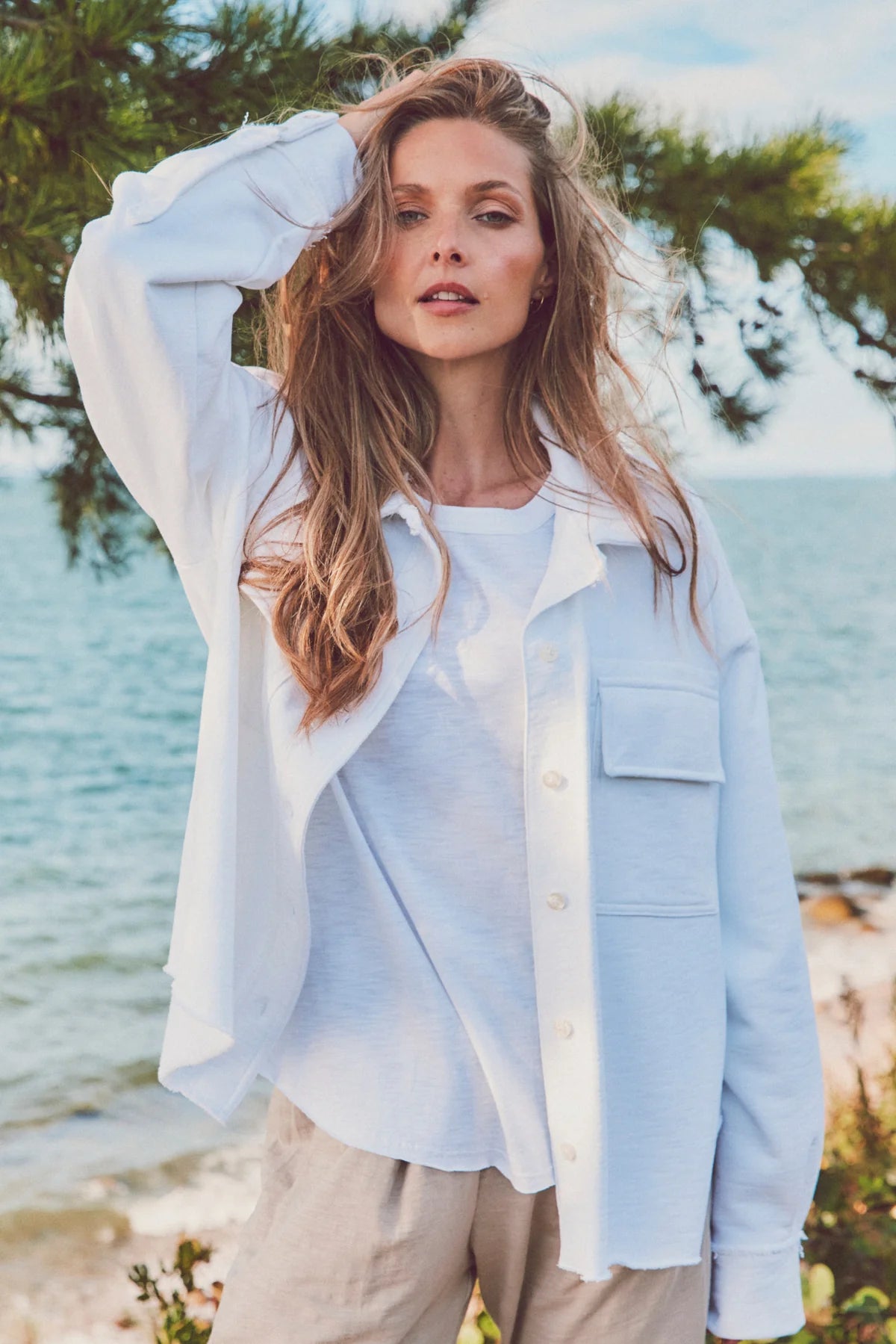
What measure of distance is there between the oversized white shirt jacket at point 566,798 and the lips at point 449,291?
130mm

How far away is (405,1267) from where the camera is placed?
1271 mm

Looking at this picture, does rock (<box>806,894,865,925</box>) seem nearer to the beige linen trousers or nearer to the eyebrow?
the beige linen trousers

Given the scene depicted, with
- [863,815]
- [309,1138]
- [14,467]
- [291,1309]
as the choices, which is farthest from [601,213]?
[863,815]

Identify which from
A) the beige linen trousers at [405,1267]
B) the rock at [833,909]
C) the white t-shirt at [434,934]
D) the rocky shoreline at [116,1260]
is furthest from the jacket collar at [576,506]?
the rock at [833,909]

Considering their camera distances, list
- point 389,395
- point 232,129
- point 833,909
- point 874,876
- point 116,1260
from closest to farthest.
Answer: point 389,395 → point 232,129 → point 116,1260 → point 833,909 → point 874,876

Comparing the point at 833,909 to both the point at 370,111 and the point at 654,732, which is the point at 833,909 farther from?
the point at 370,111

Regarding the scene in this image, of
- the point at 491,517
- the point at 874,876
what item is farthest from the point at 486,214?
the point at 874,876

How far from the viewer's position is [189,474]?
4.21 ft

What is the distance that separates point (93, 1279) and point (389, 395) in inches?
91.7

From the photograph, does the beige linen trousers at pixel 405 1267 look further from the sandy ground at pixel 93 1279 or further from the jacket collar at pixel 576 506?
the sandy ground at pixel 93 1279

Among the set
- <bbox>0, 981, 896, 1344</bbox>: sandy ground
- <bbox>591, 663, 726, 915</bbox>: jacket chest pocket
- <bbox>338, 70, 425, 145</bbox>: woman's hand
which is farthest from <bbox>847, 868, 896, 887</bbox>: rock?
<bbox>338, 70, 425, 145</bbox>: woman's hand

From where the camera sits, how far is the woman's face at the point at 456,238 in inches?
55.7

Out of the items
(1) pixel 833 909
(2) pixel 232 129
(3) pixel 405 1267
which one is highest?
(2) pixel 232 129

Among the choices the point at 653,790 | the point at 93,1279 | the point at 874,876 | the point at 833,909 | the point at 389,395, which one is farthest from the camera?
the point at 874,876
